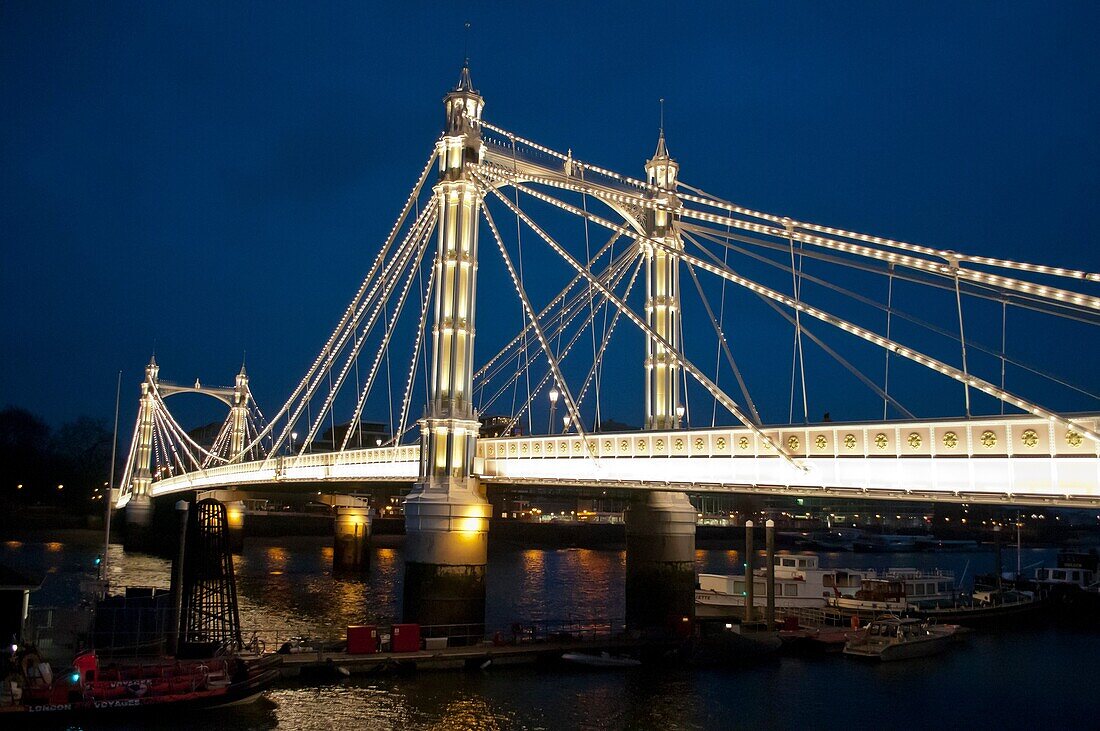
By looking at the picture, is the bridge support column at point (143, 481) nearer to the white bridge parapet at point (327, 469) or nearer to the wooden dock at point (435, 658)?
the white bridge parapet at point (327, 469)

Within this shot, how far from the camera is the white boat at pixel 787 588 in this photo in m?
48.0

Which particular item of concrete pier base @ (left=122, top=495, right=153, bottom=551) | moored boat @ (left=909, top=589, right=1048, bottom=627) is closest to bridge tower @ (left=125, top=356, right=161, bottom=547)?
concrete pier base @ (left=122, top=495, right=153, bottom=551)

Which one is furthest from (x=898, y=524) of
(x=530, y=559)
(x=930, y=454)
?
(x=930, y=454)

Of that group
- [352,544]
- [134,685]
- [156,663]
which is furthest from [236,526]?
[134,685]

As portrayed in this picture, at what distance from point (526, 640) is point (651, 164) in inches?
811

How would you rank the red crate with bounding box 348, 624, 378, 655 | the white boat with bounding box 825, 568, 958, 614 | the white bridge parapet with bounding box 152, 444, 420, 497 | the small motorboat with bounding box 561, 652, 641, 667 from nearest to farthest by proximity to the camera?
the red crate with bounding box 348, 624, 378, 655, the small motorboat with bounding box 561, 652, 641, 667, the white bridge parapet with bounding box 152, 444, 420, 497, the white boat with bounding box 825, 568, 958, 614

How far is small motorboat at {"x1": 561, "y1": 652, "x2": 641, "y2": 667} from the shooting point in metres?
33.9

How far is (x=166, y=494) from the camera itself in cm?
9900

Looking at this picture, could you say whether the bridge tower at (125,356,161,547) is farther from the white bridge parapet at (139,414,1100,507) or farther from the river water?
the white bridge parapet at (139,414,1100,507)

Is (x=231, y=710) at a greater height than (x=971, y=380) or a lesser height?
lesser

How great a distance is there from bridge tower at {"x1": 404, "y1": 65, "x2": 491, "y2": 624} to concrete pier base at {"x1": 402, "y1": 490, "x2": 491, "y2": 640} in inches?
1.4

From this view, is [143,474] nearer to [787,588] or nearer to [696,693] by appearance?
[787,588]

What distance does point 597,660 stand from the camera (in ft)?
111

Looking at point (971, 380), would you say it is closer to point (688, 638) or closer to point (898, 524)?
point (688, 638)
